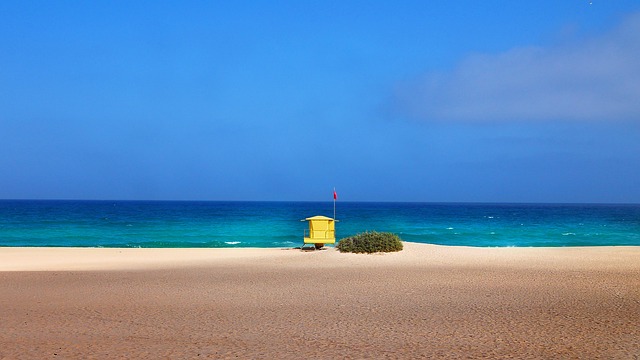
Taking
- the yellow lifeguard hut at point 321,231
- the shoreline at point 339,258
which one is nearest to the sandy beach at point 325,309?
the shoreline at point 339,258

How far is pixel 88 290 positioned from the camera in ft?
47.0

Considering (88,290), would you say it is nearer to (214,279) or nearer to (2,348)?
(214,279)

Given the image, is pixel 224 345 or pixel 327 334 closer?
pixel 224 345

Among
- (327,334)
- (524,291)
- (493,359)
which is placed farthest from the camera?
(524,291)

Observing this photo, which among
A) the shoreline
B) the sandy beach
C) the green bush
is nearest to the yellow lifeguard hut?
the shoreline

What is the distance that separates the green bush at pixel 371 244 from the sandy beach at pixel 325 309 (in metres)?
1.98

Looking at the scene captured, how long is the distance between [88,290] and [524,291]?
32.8ft

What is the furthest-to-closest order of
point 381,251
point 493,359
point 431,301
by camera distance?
point 381,251, point 431,301, point 493,359

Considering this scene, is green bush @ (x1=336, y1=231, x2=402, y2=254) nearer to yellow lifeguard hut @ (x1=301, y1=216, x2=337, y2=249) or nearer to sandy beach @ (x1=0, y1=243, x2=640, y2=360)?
yellow lifeguard hut @ (x1=301, y1=216, x2=337, y2=249)

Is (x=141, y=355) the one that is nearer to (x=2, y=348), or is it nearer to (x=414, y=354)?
(x=2, y=348)

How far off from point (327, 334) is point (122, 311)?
4.30 m

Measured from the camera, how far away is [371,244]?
22828mm

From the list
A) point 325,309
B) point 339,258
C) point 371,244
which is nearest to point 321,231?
point 371,244

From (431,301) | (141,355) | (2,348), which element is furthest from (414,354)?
(2,348)
